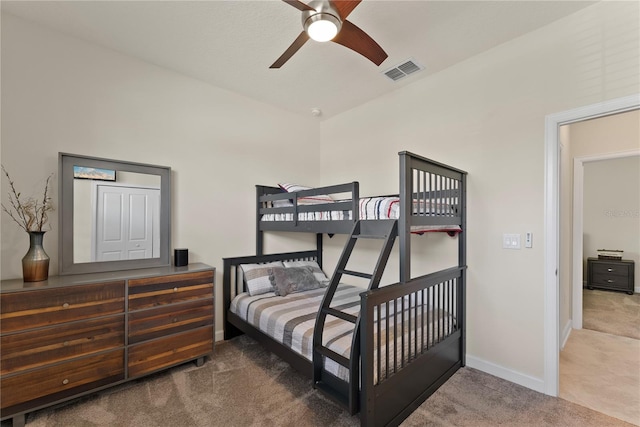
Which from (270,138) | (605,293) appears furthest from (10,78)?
(605,293)

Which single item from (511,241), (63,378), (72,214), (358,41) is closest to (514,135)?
(511,241)

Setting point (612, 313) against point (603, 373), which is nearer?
point (603, 373)

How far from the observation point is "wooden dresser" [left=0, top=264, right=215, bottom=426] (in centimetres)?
177

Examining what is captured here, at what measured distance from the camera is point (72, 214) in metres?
2.30

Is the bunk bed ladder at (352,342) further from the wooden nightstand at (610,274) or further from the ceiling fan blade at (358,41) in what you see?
the wooden nightstand at (610,274)

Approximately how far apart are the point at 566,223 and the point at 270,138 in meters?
3.60

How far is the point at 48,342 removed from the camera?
1.87 metres

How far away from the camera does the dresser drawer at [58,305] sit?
5.76ft

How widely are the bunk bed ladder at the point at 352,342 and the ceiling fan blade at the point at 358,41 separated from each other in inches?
45.9

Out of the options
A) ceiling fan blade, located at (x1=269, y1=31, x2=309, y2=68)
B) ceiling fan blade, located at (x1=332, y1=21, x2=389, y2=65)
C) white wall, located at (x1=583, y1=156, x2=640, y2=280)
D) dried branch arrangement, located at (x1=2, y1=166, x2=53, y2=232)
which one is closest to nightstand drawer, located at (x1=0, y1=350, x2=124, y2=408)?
dried branch arrangement, located at (x1=2, y1=166, x2=53, y2=232)

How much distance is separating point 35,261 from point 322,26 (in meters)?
2.47

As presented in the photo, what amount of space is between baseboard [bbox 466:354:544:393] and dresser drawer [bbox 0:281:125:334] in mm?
2982

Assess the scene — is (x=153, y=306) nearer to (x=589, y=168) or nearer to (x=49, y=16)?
(x=49, y=16)

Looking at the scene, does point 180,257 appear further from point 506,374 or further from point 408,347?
point 506,374
